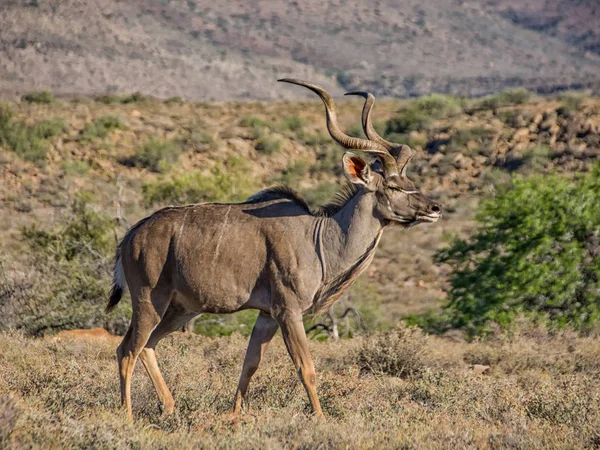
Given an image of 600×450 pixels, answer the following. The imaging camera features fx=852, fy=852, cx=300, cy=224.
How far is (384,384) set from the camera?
956 centimetres

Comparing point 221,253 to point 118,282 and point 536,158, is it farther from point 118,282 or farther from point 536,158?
point 536,158

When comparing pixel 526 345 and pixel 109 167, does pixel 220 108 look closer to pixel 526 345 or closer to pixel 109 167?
pixel 109 167

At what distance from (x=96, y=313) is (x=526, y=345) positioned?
24.9 ft

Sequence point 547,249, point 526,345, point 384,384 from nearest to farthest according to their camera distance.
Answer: point 384,384 → point 526,345 → point 547,249

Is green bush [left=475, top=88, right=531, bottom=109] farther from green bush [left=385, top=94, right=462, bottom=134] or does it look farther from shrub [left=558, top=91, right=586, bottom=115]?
shrub [left=558, top=91, right=586, bottom=115]

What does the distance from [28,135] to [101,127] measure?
395 cm

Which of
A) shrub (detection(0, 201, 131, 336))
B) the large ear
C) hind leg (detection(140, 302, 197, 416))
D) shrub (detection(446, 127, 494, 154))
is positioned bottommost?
shrub (detection(446, 127, 494, 154))

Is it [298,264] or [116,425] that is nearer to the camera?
[116,425]

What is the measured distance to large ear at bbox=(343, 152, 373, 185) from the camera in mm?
8352

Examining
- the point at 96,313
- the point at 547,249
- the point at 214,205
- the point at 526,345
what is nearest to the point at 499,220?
the point at 547,249

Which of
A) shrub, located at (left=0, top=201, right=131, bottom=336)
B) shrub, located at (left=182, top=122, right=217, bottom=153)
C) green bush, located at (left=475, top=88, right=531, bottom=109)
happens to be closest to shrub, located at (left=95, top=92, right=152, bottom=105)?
shrub, located at (left=182, top=122, right=217, bottom=153)

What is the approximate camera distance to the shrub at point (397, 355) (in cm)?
1083

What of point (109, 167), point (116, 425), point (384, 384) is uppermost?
point (116, 425)

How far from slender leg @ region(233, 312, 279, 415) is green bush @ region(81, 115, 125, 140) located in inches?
1431
